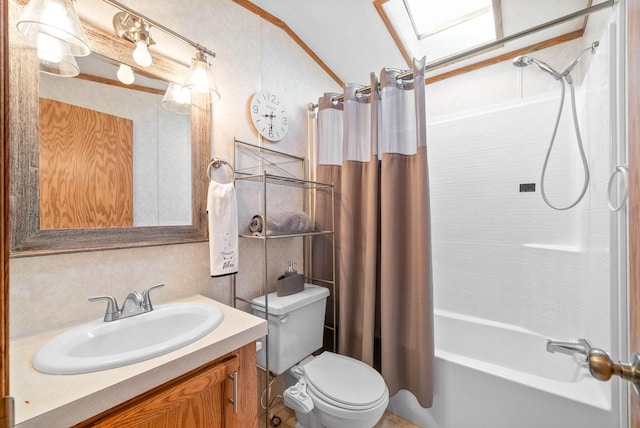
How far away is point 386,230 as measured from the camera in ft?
5.14

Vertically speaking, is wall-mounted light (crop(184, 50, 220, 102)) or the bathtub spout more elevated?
wall-mounted light (crop(184, 50, 220, 102))

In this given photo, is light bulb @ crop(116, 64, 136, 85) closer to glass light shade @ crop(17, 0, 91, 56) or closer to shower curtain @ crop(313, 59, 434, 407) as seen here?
glass light shade @ crop(17, 0, 91, 56)

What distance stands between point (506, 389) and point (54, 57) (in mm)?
2278

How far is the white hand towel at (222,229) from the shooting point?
1241mm

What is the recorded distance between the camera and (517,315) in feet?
6.04

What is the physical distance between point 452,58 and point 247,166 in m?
1.29

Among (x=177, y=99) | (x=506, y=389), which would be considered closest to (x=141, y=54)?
(x=177, y=99)

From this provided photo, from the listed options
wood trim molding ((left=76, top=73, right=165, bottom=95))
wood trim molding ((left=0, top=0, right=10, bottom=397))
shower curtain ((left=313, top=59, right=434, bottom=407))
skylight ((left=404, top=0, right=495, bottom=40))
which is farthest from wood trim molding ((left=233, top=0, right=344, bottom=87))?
wood trim molding ((left=0, top=0, right=10, bottom=397))

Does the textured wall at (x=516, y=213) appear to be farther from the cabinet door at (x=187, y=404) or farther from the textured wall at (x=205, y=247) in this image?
the cabinet door at (x=187, y=404)

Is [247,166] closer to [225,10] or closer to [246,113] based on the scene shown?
[246,113]

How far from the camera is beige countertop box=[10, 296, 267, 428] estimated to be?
0.56 meters

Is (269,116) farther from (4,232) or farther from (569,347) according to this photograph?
(569,347)

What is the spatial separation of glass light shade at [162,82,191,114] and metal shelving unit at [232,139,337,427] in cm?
30

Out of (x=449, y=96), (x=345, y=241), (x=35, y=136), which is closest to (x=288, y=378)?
(x=345, y=241)
